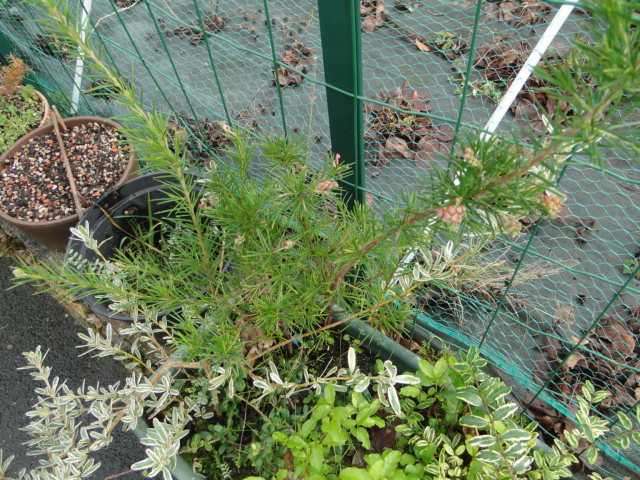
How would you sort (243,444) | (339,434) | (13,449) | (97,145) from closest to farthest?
(339,434)
(243,444)
(13,449)
(97,145)

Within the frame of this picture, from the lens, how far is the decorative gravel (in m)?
2.24

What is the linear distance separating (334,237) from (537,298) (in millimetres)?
1323

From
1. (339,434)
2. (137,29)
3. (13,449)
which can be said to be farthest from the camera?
(137,29)

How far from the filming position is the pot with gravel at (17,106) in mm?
2580

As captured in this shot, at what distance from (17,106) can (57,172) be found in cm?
78

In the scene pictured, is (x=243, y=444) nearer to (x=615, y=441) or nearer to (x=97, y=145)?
(x=615, y=441)

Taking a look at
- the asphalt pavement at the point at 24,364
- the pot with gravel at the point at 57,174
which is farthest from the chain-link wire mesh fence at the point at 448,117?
the asphalt pavement at the point at 24,364

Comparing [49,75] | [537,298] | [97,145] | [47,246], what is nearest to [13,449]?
[47,246]

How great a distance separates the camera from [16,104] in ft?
9.06

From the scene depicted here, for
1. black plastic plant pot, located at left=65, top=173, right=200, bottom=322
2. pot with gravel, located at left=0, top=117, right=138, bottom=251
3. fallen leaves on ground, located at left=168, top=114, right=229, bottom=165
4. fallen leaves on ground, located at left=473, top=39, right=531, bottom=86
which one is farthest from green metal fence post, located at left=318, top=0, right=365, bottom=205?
fallen leaves on ground, located at left=473, top=39, right=531, bottom=86

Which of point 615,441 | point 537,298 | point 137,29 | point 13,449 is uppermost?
point 137,29

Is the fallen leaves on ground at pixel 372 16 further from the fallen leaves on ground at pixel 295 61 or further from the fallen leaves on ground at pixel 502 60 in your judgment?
the fallen leaves on ground at pixel 502 60

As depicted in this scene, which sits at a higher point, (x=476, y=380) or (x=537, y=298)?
(x=476, y=380)

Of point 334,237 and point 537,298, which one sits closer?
point 334,237
